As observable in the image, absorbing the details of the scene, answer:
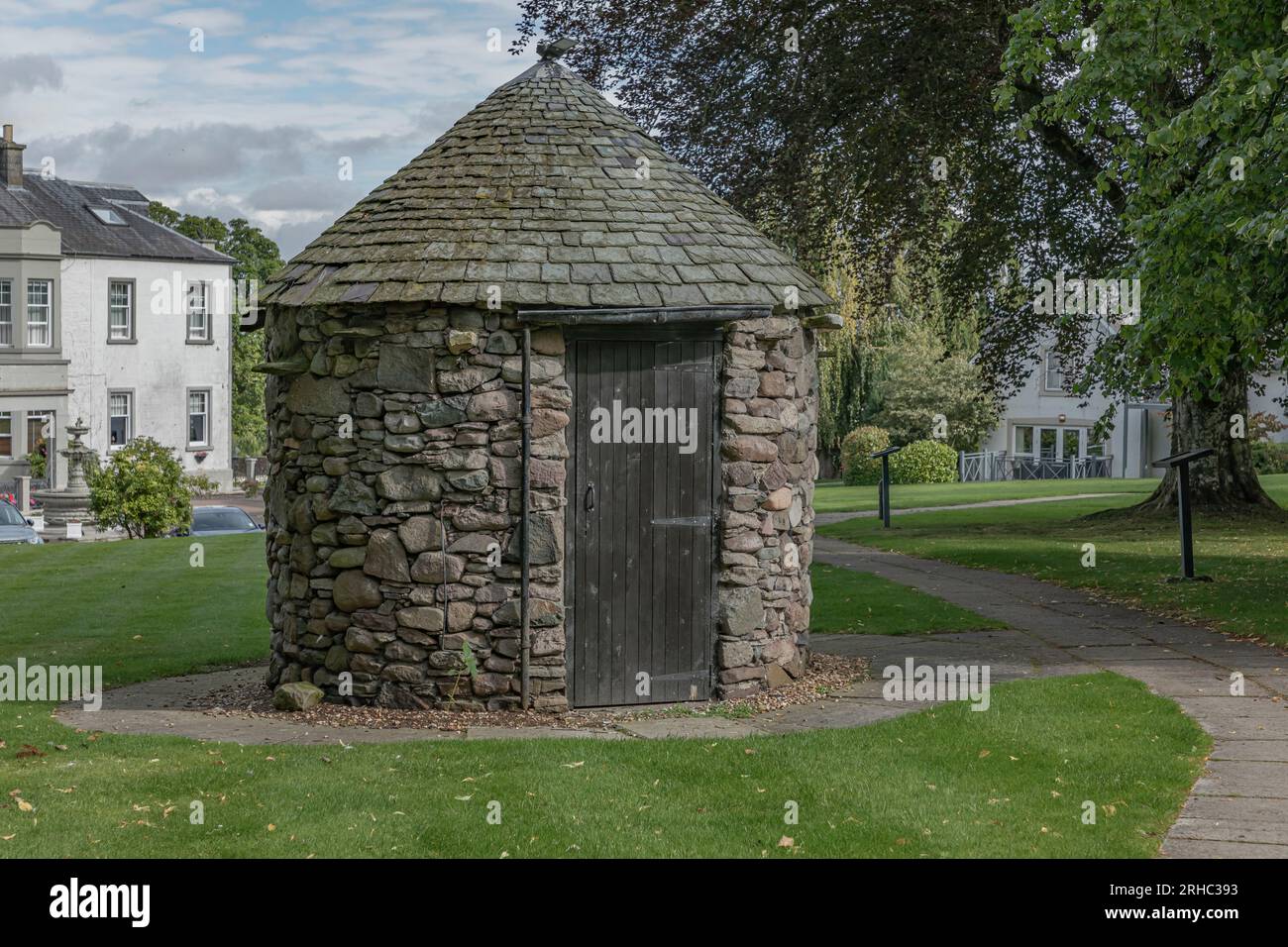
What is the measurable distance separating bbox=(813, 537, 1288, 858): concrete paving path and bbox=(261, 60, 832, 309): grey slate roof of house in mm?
3227

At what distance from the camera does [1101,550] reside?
18766mm

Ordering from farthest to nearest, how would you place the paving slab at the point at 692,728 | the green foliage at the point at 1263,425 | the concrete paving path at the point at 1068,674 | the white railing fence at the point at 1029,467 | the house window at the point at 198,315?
the white railing fence at the point at 1029,467 → the house window at the point at 198,315 → the green foliage at the point at 1263,425 → the paving slab at the point at 692,728 → the concrete paving path at the point at 1068,674

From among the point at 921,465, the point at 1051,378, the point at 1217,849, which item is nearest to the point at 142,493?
the point at 921,465

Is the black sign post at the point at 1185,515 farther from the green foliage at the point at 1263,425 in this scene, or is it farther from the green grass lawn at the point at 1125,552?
the green foliage at the point at 1263,425

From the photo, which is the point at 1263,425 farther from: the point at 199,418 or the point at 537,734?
the point at 537,734

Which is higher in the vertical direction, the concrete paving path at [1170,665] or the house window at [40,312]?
the house window at [40,312]

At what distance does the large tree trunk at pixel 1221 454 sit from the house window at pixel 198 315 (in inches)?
1228

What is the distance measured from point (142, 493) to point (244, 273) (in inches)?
1060

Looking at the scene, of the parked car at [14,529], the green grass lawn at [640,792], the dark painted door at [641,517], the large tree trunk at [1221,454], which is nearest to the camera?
the green grass lawn at [640,792]

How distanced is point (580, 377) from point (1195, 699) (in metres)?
4.88

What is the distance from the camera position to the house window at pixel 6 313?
39094 mm

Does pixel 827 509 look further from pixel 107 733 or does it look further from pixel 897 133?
pixel 107 733

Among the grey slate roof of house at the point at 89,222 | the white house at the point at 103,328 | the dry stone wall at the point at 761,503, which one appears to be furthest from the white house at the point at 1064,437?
the dry stone wall at the point at 761,503

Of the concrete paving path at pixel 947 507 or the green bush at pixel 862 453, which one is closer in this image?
the concrete paving path at pixel 947 507
